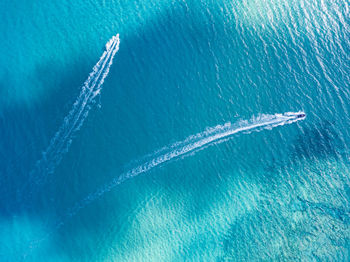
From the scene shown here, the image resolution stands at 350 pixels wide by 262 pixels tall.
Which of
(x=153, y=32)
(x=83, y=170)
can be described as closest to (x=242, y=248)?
(x=83, y=170)

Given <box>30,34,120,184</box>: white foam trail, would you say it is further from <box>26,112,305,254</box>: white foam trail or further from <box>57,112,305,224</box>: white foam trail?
<box>57,112,305,224</box>: white foam trail

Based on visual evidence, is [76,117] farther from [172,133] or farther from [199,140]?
[199,140]

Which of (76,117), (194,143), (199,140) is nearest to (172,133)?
(194,143)

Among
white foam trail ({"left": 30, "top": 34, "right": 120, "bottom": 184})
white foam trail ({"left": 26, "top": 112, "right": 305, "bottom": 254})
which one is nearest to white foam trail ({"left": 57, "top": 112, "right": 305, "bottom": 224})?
white foam trail ({"left": 26, "top": 112, "right": 305, "bottom": 254})

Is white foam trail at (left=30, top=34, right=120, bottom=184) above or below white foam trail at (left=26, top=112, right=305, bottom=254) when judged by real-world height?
above

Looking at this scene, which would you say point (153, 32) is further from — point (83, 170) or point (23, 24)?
point (83, 170)

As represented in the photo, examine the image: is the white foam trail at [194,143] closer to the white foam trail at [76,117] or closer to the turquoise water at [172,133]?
the turquoise water at [172,133]
